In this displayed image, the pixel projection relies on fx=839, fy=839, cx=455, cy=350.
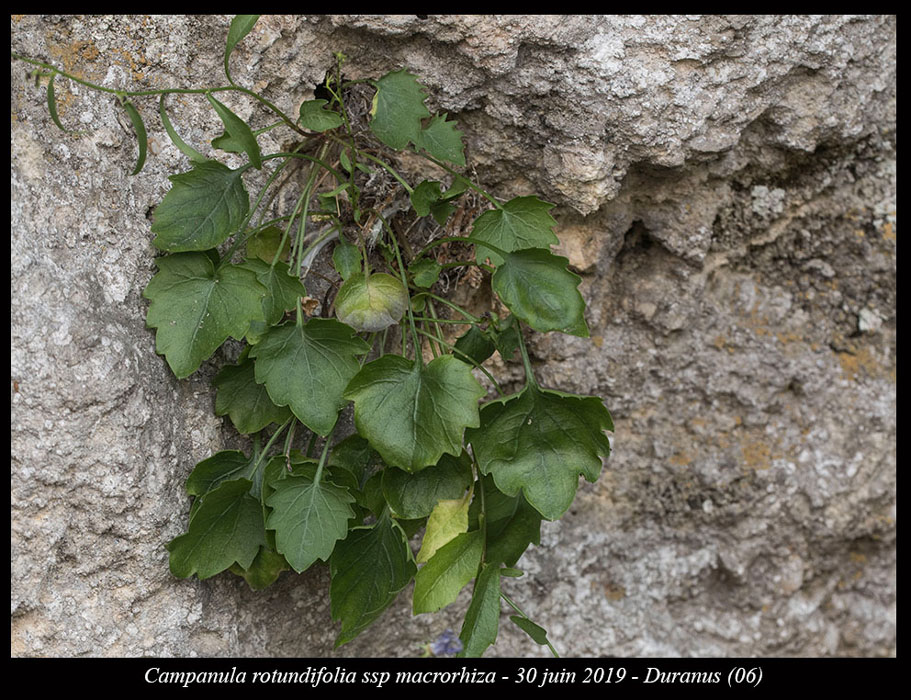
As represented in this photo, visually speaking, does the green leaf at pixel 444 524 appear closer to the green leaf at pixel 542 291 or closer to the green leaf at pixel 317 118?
the green leaf at pixel 542 291

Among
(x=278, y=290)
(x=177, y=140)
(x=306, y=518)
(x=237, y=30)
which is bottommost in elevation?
(x=306, y=518)

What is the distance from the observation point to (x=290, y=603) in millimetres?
1205

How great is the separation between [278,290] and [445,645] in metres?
0.70

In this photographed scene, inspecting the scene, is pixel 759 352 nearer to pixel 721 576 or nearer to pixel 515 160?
pixel 721 576

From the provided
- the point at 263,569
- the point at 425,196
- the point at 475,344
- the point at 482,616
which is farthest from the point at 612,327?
the point at 263,569

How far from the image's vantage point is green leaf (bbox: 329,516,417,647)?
1.05 m

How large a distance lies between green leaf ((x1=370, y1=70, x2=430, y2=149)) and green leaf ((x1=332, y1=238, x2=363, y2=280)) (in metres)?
0.14

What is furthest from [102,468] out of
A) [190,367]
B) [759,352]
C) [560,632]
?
[759,352]

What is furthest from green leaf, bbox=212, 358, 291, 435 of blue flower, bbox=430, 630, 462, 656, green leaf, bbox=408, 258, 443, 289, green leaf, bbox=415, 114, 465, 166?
blue flower, bbox=430, 630, 462, 656

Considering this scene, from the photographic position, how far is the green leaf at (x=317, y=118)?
3.36 ft

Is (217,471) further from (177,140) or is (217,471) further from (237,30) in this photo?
(237,30)

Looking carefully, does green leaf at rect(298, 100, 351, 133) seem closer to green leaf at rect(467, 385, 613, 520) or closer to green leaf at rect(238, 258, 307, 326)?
green leaf at rect(238, 258, 307, 326)

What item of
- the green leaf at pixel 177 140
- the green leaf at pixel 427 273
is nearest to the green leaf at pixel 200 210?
the green leaf at pixel 177 140

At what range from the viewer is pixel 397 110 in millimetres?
1035
